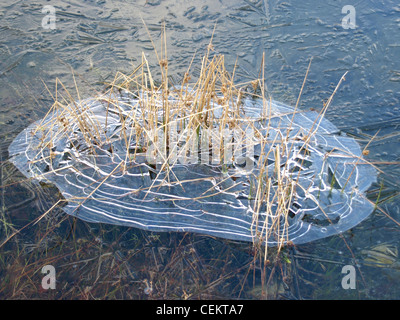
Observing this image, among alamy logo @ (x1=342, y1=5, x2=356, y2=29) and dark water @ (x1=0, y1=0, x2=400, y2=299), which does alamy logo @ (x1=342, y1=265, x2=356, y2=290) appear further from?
alamy logo @ (x1=342, y1=5, x2=356, y2=29)

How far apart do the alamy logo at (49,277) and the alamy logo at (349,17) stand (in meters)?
2.89

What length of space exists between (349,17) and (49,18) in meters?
2.55

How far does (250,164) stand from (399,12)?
7.12 feet

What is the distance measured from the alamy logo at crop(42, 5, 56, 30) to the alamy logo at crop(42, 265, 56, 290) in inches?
90.7

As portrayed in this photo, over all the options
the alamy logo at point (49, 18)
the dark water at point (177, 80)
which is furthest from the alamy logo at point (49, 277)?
the alamy logo at point (49, 18)

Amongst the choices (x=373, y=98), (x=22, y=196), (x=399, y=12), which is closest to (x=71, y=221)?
(x=22, y=196)

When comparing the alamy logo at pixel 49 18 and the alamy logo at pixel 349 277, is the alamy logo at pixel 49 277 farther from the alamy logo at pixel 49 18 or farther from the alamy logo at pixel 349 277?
the alamy logo at pixel 49 18

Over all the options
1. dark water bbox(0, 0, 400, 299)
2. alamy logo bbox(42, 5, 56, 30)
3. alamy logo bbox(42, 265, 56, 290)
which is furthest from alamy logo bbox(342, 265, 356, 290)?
alamy logo bbox(42, 5, 56, 30)

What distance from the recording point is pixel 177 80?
3.18 m

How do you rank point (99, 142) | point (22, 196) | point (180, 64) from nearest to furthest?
point (22, 196), point (99, 142), point (180, 64)

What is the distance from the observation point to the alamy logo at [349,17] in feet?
11.8
